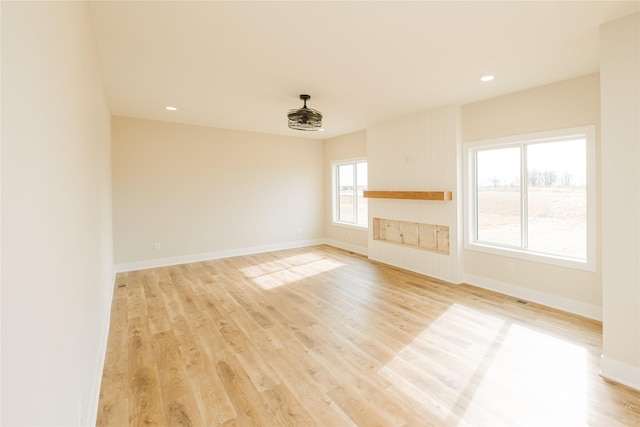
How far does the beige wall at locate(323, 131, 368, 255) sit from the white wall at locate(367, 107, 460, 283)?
22.0 inches

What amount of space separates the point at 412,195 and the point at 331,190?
9.33 feet

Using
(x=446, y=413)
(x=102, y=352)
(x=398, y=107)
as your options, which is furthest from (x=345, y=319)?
(x=398, y=107)

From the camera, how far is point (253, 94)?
12.7ft

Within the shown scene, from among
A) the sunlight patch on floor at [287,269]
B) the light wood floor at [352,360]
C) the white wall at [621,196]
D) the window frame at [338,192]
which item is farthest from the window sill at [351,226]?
the white wall at [621,196]

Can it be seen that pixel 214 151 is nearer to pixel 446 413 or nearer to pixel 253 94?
pixel 253 94

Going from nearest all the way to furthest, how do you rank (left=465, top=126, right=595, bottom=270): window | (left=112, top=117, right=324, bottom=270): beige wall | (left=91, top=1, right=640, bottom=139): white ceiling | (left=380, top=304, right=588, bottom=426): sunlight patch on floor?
(left=380, top=304, right=588, bottom=426): sunlight patch on floor, (left=91, top=1, right=640, bottom=139): white ceiling, (left=465, top=126, right=595, bottom=270): window, (left=112, top=117, right=324, bottom=270): beige wall

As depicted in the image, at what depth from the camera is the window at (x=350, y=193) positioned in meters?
6.75

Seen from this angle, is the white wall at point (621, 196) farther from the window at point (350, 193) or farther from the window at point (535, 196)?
the window at point (350, 193)

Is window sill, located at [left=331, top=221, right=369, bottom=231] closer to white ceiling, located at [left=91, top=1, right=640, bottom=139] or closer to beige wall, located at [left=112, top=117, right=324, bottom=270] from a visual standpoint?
beige wall, located at [left=112, top=117, right=324, bottom=270]

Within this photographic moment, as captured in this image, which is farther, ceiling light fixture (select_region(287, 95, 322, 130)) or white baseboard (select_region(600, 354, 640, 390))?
ceiling light fixture (select_region(287, 95, 322, 130))

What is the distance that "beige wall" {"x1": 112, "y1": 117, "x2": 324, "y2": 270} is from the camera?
5.21m

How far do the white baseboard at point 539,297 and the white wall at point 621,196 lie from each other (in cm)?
123

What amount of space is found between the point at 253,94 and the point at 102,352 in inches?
126

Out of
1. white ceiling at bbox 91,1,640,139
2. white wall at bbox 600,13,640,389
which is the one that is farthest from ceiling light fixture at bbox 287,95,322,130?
white wall at bbox 600,13,640,389
